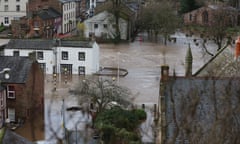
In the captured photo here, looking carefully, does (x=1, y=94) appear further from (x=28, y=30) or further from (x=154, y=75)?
(x=28, y=30)

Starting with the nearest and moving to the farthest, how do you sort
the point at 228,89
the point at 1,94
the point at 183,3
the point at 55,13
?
the point at 228,89 < the point at 1,94 < the point at 55,13 < the point at 183,3

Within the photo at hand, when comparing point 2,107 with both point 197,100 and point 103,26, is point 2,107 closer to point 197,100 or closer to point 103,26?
point 197,100

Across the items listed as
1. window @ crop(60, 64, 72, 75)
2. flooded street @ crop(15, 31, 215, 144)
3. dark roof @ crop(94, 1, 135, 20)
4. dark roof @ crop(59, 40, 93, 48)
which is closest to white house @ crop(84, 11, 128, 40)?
dark roof @ crop(94, 1, 135, 20)

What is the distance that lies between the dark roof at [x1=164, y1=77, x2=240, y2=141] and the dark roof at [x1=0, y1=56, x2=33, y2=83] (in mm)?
12292

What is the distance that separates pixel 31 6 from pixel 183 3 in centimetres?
2331

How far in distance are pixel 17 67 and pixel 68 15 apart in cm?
3638

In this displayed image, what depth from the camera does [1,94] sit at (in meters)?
27.1

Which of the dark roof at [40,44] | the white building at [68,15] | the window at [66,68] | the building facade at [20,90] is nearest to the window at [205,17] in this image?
the white building at [68,15]

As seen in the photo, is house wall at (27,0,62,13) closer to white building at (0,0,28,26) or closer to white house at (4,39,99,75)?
white building at (0,0,28,26)

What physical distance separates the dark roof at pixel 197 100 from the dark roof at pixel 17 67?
12292 mm

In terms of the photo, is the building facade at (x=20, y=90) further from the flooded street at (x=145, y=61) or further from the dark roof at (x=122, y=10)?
the dark roof at (x=122, y=10)

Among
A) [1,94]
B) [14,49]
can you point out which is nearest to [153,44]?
[14,49]

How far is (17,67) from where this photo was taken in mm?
28781

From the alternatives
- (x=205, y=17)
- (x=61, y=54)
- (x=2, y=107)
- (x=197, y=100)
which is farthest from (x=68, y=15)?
(x=197, y=100)
